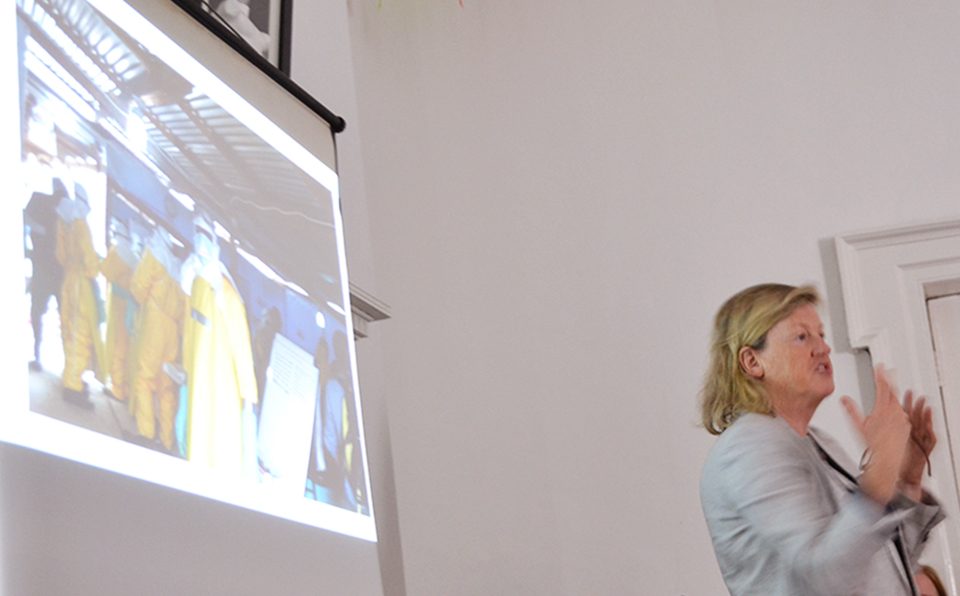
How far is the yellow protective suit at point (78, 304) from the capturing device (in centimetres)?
150

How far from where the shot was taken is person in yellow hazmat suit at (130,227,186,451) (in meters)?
1.62

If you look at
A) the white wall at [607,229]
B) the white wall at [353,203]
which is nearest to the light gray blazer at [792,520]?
the white wall at [353,203]

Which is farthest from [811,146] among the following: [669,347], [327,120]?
[327,120]

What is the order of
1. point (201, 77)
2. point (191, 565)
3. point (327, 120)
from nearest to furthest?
point (191, 565)
point (201, 77)
point (327, 120)

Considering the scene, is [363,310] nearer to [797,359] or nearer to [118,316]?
[797,359]

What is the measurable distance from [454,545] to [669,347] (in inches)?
27.8

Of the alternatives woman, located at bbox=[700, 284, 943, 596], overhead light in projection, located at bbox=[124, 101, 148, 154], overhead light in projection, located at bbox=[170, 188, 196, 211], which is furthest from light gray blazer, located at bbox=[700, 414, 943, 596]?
overhead light in projection, located at bbox=[124, 101, 148, 154]

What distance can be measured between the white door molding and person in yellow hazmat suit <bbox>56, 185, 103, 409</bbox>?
2057 mm

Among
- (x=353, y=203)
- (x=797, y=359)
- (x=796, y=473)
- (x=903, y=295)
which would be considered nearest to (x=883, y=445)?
(x=796, y=473)

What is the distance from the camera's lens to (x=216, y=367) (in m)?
1.80

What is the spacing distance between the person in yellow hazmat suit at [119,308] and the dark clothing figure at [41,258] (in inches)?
3.9

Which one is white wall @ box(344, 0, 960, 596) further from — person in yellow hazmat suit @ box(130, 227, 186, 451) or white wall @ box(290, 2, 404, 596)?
person in yellow hazmat suit @ box(130, 227, 186, 451)

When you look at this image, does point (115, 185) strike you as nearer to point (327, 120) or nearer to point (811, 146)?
point (327, 120)

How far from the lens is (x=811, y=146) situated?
3352 millimetres
